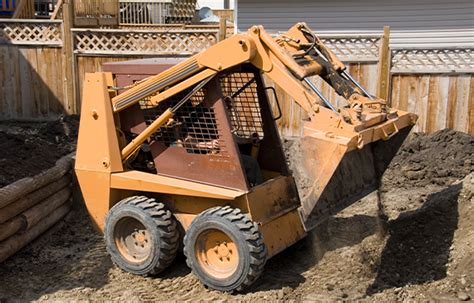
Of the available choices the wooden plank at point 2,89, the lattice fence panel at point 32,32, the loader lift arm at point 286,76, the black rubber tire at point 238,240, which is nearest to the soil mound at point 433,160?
the loader lift arm at point 286,76

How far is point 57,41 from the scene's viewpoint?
39.0 ft

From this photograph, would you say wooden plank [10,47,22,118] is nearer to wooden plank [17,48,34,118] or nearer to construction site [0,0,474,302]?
wooden plank [17,48,34,118]

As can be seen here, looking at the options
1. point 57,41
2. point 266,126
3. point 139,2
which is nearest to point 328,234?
point 266,126

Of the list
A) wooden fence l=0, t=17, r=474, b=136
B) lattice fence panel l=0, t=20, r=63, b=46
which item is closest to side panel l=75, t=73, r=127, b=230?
wooden fence l=0, t=17, r=474, b=136

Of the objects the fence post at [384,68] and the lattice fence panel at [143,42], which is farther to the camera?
the lattice fence panel at [143,42]

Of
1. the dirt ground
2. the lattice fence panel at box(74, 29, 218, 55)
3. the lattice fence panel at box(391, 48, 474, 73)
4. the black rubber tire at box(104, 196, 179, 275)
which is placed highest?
the lattice fence panel at box(74, 29, 218, 55)

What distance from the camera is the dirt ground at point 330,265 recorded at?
17.7 feet

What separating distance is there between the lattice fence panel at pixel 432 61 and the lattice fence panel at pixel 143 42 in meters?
3.40

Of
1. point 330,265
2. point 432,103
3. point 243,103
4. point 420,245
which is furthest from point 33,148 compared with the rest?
point 432,103

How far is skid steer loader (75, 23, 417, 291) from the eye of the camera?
5227mm

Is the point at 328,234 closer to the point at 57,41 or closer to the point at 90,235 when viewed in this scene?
the point at 90,235

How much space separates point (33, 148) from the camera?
8648 millimetres

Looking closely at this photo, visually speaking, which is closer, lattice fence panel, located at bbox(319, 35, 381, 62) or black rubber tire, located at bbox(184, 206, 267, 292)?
black rubber tire, located at bbox(184, 206, 267, 292)

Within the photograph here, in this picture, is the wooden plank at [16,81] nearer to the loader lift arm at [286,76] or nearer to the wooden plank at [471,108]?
the loader lift arm at [286,76]
